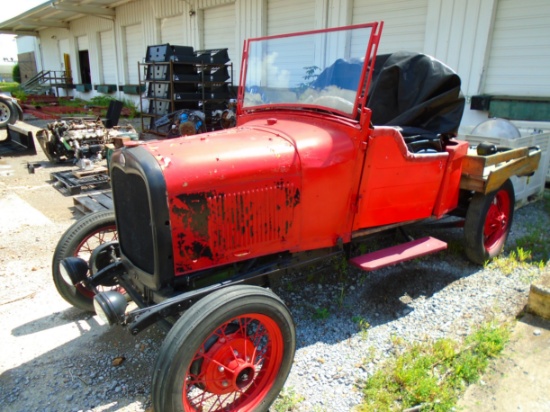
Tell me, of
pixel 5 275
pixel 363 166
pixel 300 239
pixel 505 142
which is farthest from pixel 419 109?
pixel 5 275

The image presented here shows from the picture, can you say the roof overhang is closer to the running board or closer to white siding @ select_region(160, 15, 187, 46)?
white siding @ select_region(160, 15, 187, 46)

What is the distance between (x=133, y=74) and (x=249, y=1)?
25.9 ft

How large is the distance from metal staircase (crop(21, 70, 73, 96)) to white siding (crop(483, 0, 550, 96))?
21.3 m

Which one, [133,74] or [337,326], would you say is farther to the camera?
[133,74]

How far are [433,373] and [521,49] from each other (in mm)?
5622

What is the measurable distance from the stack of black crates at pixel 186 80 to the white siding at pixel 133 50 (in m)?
5.41

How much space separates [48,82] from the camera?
24.1 metres

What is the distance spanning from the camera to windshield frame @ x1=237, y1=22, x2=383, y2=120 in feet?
8.37

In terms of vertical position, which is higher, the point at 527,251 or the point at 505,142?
the point at 505,142

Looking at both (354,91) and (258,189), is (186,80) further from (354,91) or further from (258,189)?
(258,189)

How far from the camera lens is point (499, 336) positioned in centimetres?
267

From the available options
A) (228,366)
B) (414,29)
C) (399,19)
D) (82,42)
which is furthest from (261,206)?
(82,42)

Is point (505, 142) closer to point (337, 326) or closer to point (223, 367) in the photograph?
point (337, 326)

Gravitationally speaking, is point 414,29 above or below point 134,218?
above
